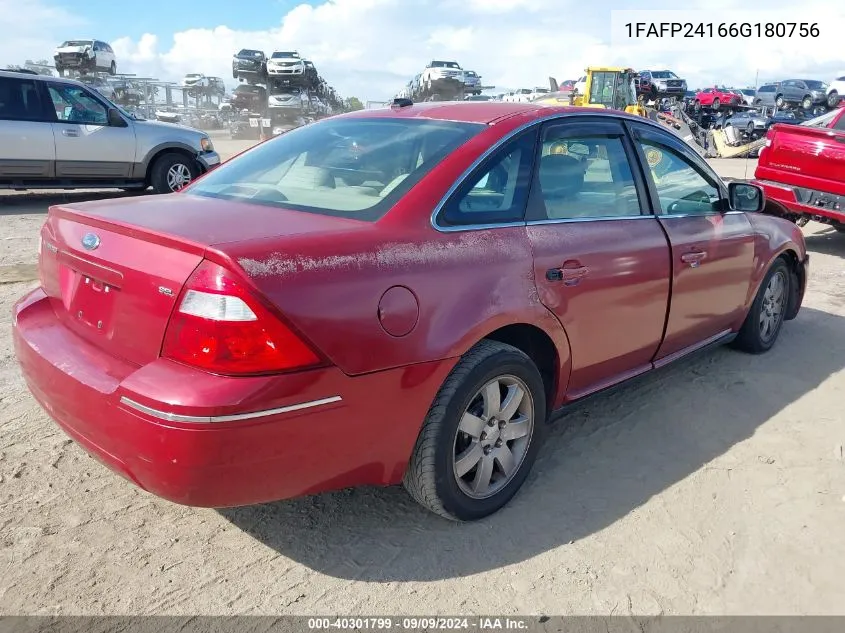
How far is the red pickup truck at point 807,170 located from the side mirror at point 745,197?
147 inches

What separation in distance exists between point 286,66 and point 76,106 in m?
25.0

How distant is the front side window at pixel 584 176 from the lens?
3.07 meters

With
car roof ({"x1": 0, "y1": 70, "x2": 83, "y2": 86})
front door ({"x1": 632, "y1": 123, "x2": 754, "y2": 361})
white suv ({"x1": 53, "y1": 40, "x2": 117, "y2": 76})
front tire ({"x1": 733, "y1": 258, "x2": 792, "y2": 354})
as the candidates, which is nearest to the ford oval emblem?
front door ({"x1": 632, "y1": 123, "x2": 754, "y2": 361})

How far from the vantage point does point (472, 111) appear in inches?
127

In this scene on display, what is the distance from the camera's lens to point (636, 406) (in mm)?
3965

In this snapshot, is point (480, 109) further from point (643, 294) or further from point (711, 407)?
point (711, 407)

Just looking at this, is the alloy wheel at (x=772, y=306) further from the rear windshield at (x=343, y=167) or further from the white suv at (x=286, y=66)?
the white suv at (x=286, y=66)

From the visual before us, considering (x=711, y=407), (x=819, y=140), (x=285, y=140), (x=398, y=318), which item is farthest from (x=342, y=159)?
(x=819, y=140)

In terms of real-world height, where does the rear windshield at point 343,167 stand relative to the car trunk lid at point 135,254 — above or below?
above

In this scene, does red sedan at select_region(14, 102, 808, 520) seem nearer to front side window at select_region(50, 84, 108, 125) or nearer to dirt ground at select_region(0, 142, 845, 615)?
dirt ground at select_region(0, 142, 845, 615)

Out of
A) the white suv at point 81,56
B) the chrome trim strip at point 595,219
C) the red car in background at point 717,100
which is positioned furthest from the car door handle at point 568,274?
the red car in background at point 717,100

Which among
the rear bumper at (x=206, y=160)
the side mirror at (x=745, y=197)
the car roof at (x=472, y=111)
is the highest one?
the car roof at (x=472, y=111)

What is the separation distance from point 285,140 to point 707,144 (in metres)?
20.5

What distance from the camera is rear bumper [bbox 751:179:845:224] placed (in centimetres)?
784
